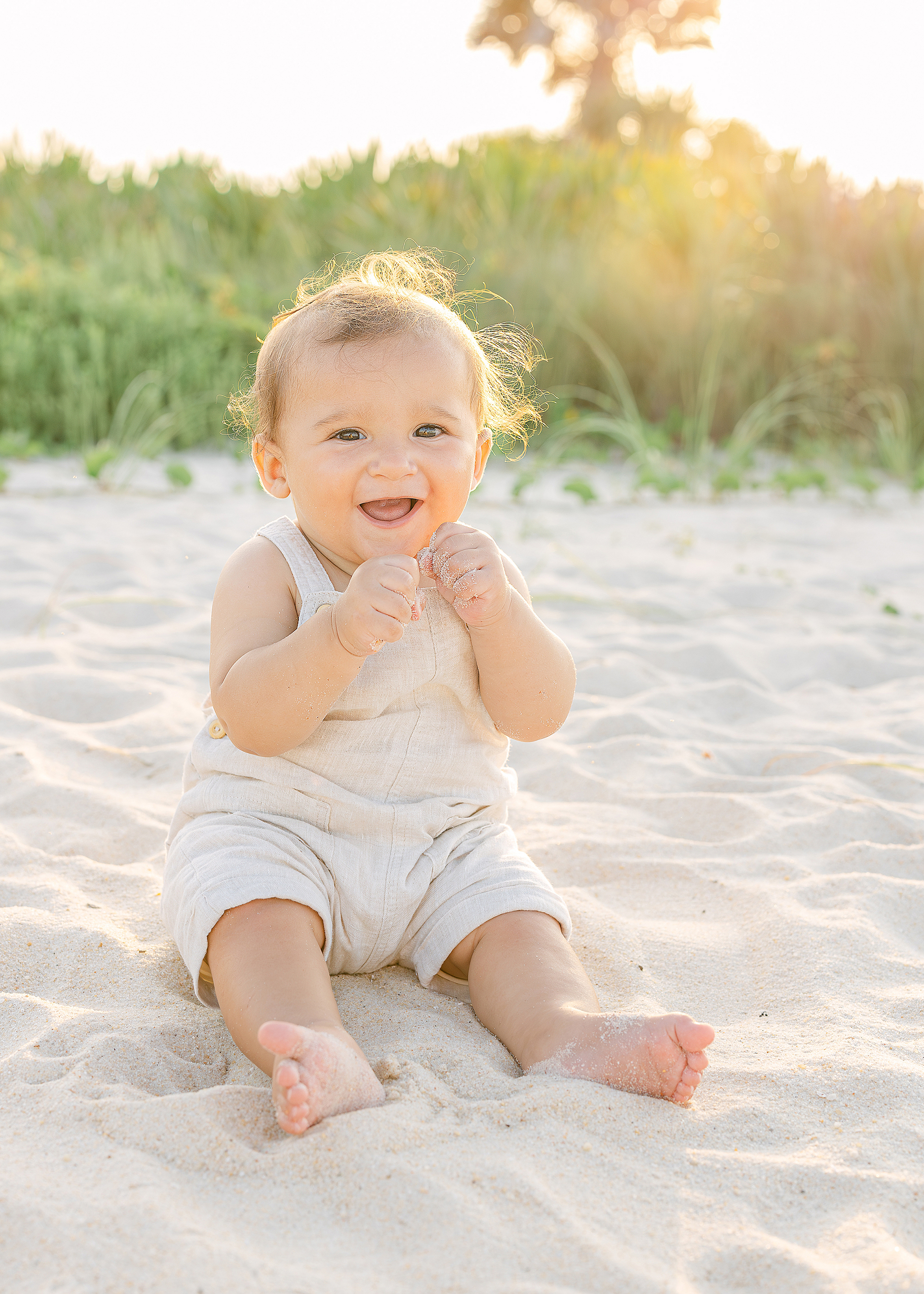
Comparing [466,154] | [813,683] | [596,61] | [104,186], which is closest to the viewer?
[813,683]

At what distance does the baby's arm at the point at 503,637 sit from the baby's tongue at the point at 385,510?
0.06 m

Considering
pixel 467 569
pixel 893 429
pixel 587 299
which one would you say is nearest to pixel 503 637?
pixel 467 569

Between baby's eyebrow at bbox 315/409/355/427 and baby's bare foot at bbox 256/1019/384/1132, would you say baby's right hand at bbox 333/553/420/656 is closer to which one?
baby's eyebrow at bbox 315/409/355/427

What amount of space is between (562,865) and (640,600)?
1.87 m

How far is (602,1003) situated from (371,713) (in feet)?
1.77

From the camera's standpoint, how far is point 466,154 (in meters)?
8.83

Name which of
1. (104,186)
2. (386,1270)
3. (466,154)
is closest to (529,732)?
(386,1270)

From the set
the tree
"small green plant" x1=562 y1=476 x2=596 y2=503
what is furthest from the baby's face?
the tree

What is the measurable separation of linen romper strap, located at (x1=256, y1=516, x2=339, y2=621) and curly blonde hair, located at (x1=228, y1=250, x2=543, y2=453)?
0.14 m

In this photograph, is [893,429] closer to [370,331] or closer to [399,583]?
[370,331]

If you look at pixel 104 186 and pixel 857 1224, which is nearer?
pixel 857 1224

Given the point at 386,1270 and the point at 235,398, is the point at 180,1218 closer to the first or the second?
the point at 386,1270

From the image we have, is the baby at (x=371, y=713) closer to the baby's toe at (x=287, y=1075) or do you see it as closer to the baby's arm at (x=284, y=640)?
the baby's arm at (x=284, y=640)

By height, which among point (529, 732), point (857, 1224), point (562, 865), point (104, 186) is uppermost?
point (104, 186)
